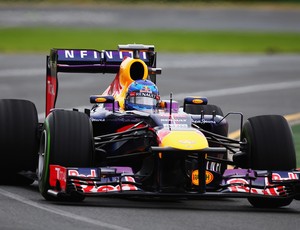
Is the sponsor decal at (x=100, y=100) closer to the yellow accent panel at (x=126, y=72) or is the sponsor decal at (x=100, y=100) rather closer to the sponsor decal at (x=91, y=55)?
the yellow accent panel at (x=126, y=72)

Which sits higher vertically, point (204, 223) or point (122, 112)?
point (122, 112)

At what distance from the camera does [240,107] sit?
78.5 ft

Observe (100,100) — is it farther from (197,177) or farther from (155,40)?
(155,40)

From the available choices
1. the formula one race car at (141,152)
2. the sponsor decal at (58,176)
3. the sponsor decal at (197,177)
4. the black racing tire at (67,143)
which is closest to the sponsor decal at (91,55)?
the formula one race car at (141,152)

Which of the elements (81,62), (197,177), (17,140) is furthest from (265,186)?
(81,62)

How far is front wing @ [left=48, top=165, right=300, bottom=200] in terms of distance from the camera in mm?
11391

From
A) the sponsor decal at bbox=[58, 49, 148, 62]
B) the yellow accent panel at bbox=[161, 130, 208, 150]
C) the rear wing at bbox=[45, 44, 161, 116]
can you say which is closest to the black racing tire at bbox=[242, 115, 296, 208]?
the yellow accent panel at bbox=[161, 130, 208, 150]

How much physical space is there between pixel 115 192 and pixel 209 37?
1471 inches

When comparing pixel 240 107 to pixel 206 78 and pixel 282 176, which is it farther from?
pixel 282 176

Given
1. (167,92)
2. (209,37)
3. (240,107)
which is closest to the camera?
(240,107)

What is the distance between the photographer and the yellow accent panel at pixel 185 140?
11.4 metres

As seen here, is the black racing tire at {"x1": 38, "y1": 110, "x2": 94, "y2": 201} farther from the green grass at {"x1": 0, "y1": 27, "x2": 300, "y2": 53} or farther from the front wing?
the green grass at {"x1": 0, "y1": 27, "x2": 300, "y2": 53}

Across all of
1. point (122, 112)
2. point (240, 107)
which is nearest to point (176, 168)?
point (122, 112)

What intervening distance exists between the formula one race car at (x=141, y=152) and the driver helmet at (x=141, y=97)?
0.01 metres
